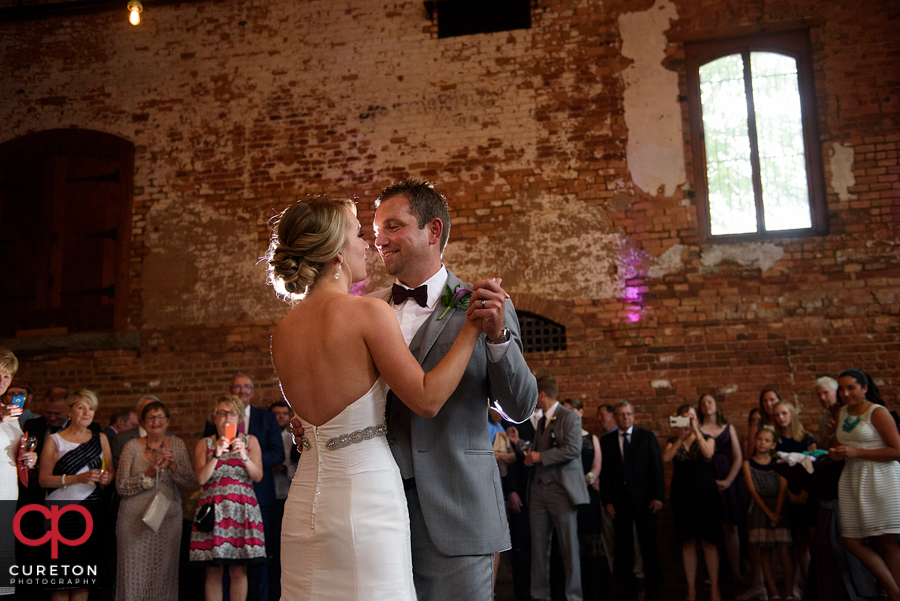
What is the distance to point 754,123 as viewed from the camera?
7762mm

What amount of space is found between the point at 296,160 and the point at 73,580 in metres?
4.84

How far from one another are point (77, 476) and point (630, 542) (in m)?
4.64

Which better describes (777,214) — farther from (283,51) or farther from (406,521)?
(406,521)

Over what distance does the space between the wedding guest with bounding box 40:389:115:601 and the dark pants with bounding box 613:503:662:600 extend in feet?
14.2

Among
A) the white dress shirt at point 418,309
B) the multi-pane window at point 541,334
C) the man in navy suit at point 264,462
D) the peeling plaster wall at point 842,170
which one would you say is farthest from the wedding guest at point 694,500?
the white dress shirt at point 418,309

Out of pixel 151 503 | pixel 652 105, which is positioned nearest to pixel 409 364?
pixel 151 503

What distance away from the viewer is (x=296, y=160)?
831cm

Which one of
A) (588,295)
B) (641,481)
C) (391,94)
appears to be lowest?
(641,481)

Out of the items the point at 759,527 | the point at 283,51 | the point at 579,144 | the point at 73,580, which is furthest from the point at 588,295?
the point at 73,580

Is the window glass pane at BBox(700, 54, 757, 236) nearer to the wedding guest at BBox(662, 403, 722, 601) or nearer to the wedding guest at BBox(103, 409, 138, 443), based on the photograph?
the wedding guest at BBox(662, 403, 722, 601)

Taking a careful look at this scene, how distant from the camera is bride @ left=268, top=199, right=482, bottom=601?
80.7 inches

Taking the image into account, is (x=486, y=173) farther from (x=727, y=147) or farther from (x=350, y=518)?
(x=350, y=518)

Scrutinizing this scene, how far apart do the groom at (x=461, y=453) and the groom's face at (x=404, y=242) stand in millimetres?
197

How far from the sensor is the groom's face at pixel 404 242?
2.61 meters
